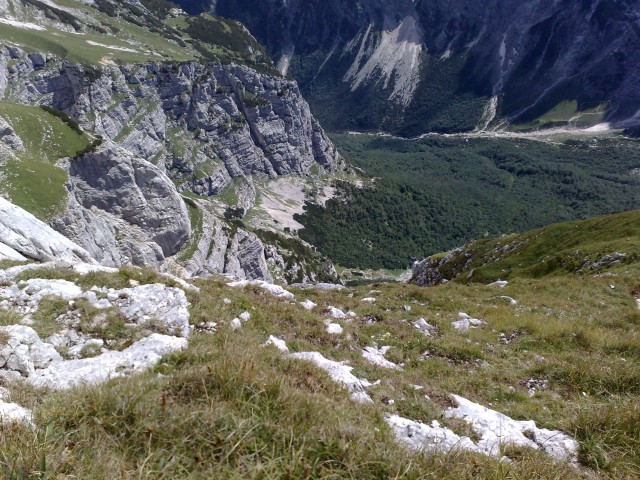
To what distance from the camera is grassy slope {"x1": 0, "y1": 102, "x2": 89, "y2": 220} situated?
5278 centimetres

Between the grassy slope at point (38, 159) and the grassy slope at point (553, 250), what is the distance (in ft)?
197

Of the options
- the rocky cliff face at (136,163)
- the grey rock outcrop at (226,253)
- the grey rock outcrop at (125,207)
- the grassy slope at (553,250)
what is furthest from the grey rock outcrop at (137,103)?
the grassy slope at (553,250)

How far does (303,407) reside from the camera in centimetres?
510

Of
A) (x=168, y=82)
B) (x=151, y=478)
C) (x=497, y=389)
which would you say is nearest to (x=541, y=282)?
(x=497, y=389)

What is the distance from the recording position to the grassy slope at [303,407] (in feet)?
13.2

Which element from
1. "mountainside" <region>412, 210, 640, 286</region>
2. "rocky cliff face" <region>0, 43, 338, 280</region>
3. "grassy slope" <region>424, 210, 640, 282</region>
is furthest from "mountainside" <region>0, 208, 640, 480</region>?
"rocky cliff face" <region>0, 43, 338, 280</region>

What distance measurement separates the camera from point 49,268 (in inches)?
526

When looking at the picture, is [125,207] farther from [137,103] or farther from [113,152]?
[137,103]

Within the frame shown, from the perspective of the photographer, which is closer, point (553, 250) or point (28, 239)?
point (28, 239)

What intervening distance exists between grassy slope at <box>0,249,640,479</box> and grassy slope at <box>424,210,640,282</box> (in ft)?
89.4

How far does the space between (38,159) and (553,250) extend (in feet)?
260

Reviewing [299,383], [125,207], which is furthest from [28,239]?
[125,207]

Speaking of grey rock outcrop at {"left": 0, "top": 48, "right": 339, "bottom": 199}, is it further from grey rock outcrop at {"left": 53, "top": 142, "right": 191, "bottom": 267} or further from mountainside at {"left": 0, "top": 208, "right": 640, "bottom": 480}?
mountainside at {"left": 0, "top": 208, "right": 640, "bottom": 480}

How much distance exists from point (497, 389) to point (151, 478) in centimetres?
943
